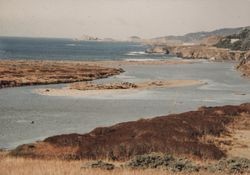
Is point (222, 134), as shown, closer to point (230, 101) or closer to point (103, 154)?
point (103, 154)

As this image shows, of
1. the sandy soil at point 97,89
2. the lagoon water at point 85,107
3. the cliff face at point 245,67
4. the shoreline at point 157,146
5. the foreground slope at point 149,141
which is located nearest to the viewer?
the shoreline at point 157,146

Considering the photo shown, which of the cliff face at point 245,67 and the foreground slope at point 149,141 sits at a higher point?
the foreground slope at point 149,141

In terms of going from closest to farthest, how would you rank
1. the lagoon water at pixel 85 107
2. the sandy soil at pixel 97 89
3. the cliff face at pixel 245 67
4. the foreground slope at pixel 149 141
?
1. the foreground slope at pixel 149 141
2. the lagoon water at pixel 85 107
3. the sandy soil at pixel 97 89
4. the cliff face at pixel 245 67

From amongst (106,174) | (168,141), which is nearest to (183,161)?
(106,174)

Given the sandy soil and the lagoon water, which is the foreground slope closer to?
the lagoon water

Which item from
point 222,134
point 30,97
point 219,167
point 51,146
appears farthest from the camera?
point 30,97

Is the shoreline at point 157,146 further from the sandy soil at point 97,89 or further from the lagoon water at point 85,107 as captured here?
the sandy soil at point 97,89

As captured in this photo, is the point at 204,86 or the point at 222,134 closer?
the point at 222,134

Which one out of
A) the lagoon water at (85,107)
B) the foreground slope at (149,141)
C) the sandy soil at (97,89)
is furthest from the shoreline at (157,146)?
the sandy soil at (97,89)
